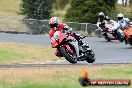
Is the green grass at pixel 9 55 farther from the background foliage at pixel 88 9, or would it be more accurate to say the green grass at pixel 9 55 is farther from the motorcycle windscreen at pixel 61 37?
the background foliage at pixel 88 9

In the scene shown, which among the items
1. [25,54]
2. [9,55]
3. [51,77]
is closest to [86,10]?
[25,54]

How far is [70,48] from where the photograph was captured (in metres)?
20.9

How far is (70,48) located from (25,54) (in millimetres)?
4957

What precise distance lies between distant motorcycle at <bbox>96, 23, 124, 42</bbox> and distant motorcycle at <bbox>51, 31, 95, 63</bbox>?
12.3 m

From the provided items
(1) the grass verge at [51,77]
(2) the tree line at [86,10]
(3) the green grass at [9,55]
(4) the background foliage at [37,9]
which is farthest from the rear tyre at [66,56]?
(4) the background foliage at [37,9]

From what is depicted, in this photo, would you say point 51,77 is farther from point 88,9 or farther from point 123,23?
point 88,9

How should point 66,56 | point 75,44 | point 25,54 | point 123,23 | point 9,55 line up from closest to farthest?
point 66,56 → point 75,44 → point 9,55 → point 25,54 → point 123,23

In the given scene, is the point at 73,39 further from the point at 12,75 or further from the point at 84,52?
the point at 12,75

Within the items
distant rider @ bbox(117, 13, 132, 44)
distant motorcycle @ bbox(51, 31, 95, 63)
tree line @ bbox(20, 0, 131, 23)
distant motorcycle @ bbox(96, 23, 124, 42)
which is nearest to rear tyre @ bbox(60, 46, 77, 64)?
distant motorcycle @ bbox(51, 31, 95, 63)

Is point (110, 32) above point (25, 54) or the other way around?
the other way around

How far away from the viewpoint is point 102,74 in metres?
16.0

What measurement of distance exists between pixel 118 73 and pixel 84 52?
4.94m

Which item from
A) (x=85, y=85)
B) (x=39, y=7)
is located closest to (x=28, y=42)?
(x=39, y=7)

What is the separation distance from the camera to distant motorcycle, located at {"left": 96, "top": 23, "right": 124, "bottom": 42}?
111 feet
